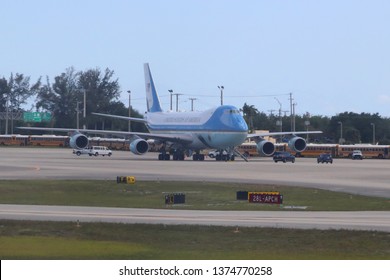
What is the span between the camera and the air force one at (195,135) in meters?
99.9

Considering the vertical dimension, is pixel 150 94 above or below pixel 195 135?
above

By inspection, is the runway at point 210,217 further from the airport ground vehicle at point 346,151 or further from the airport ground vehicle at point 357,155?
the airport ground vehicle at point 346,151

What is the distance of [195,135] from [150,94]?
726 inches

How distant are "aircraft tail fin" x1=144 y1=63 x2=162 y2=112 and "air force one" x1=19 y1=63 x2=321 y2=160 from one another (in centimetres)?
383

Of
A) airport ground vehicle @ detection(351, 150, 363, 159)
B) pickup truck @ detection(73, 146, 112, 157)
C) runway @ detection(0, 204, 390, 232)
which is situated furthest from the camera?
airport ground vehicle @ detection(351, 150, 363, 159)

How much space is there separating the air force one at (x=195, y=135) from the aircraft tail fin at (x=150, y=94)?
12.6 ft

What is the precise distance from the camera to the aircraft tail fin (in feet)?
392

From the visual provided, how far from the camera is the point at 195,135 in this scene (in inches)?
4129

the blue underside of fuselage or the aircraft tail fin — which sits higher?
the aircraft tail fin

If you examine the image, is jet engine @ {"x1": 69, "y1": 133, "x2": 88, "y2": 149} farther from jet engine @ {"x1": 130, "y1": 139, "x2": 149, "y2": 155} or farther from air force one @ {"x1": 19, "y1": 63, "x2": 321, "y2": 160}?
jet engine @ {"x1": 130, "y1": 139, "x2": 149, "y2": 155}

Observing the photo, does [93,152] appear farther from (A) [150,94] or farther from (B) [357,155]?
(B) [357,155]

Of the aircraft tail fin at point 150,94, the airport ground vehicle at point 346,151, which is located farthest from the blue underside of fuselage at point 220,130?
the airport ground vehicle at point 346,151

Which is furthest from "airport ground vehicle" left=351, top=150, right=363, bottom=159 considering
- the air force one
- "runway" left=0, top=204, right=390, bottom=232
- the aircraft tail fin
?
"runway" left=0, top=204, right=390, bottom=232

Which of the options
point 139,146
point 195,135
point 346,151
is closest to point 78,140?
point 139,146
